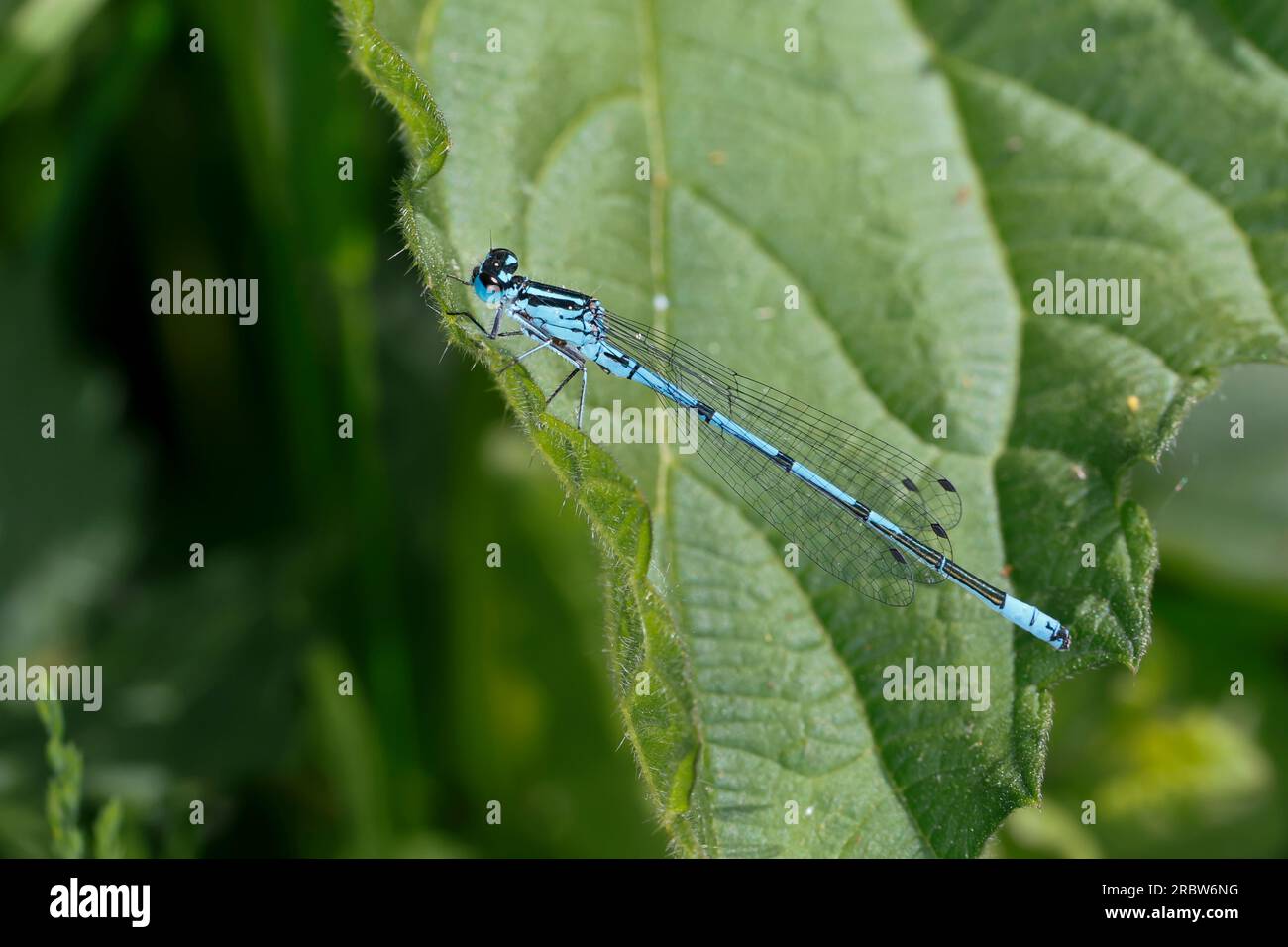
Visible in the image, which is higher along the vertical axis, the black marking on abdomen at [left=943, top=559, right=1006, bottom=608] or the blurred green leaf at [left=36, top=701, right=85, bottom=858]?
the black marking on abdomen at [left=943, top=559, right=1006, bottom=608]

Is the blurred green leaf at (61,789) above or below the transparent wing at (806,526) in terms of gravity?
below

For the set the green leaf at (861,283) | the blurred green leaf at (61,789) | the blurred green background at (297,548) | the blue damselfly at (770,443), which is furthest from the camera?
the blurred green background at (297,548)

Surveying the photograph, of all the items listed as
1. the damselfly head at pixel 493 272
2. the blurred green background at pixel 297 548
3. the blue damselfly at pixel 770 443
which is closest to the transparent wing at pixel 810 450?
the blue damselfly at pixel 770 443

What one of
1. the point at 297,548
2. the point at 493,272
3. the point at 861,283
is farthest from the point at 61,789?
the point at 861,283

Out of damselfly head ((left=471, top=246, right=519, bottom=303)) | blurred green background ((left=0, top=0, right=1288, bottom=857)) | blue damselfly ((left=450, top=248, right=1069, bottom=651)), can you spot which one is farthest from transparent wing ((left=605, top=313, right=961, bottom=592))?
blurred green background ((left=0, top=0, right=1288, bottom=857))

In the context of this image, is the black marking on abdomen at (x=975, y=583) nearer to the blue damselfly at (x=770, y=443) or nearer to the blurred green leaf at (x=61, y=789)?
the blue damselfly at (x=770, y=443)

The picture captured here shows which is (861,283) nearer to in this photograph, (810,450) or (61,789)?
(810,450)

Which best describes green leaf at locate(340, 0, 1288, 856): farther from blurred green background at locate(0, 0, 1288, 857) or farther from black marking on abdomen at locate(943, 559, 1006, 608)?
blurred green background at locate(0, 0, 1288, 857)
